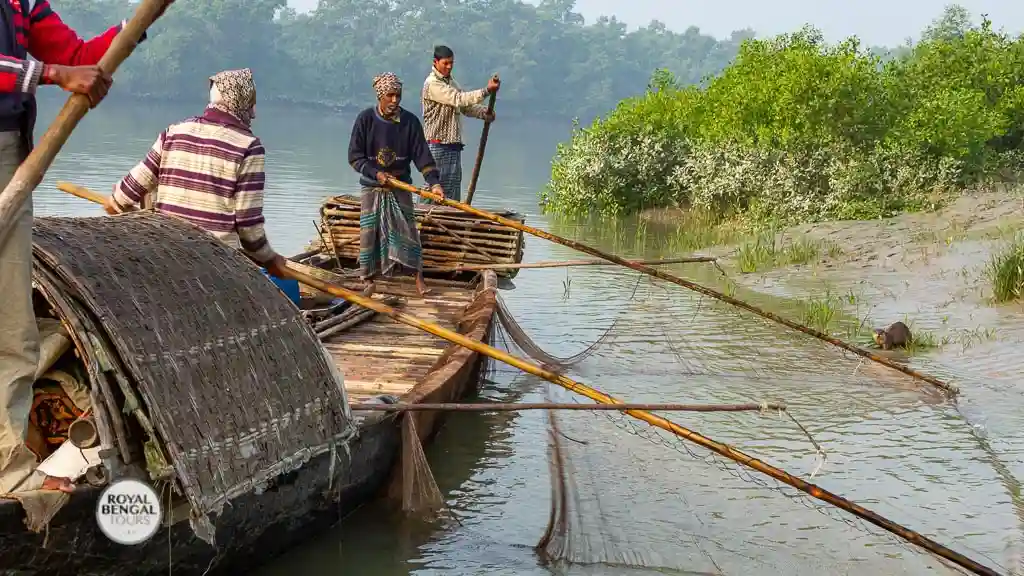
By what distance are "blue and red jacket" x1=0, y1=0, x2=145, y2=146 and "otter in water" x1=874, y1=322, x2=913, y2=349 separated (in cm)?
669

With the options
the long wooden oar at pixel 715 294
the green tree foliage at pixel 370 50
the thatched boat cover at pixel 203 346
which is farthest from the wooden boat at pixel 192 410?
the green tree foliage at pixel 370 50

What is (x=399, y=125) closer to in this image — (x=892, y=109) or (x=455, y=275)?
(x=455, y=275)

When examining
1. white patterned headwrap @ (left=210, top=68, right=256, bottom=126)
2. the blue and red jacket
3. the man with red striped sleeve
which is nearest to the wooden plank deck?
white patterned headwrap @ (left=210, top=68, right=256, bottom=126)

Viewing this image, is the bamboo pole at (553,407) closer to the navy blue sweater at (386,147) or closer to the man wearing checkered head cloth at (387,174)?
the man wearing checkered head cloth at (387,174)

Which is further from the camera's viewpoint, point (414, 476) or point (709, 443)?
point (414, 476)

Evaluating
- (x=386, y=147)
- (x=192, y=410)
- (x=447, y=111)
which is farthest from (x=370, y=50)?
(x=192, y=410)

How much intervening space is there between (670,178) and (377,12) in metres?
79.3

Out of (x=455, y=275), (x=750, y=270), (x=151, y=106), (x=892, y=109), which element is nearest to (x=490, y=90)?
(x=455, y=275)

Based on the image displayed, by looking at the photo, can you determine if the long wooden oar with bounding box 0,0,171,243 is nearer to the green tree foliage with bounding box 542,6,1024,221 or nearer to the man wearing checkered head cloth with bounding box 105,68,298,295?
the man wearing checkered head cloth with bounding box 105,68,298,295

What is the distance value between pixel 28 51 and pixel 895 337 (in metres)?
6.87

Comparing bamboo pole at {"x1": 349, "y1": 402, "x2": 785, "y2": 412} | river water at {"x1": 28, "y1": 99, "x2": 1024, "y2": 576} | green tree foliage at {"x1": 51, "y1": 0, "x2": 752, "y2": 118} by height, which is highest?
green tree foliage at {"x1": 51, "y1": 0, "x2": 752, "y2": 118}

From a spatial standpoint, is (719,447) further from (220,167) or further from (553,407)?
(220,167)

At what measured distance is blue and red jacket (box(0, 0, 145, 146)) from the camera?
342 cm

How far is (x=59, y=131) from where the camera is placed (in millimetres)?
3184
